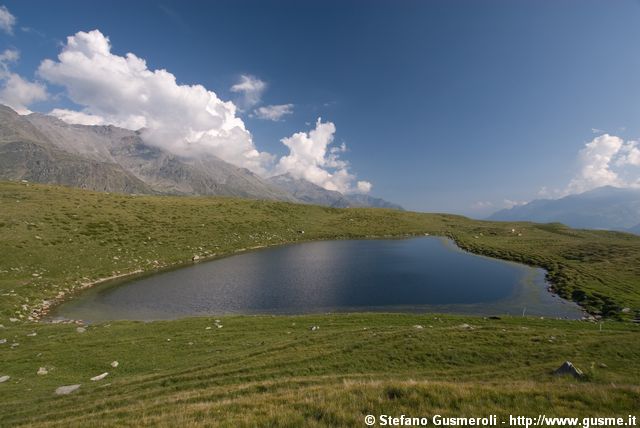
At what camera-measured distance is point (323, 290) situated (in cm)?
5078

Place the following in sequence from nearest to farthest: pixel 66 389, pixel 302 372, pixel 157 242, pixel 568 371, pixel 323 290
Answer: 1. pixel 568 371
2. pixel 66 389
3. pixel 302 372
4. pixel 323 290
5. pixel 157 242

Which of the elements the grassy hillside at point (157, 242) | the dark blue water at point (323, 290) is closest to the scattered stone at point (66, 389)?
the dark blue water at point (323, 290)

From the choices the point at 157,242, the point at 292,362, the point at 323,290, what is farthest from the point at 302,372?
the point at 157,242

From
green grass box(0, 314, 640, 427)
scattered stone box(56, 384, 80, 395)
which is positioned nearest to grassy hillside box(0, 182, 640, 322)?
green grass box(0, 314, 640, 427)

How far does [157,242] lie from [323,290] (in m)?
46.2

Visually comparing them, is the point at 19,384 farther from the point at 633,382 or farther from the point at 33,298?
the point at 633,382

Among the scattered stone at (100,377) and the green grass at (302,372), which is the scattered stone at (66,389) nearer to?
the green grass at (302,372)

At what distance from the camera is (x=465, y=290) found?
51.7m

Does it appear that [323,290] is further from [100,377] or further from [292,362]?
[100,377]

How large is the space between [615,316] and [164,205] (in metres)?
117

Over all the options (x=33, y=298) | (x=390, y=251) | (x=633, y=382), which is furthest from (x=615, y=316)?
(x=33, y=298)

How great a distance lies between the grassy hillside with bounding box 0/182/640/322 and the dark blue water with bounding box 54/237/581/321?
526 cm

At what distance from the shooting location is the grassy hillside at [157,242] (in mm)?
46219

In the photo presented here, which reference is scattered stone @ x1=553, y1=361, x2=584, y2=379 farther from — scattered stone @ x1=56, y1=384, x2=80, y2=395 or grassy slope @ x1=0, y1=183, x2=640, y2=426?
scattered stone @ x1=56, y1=384, x2=80, y2=395
